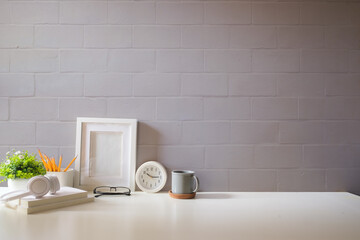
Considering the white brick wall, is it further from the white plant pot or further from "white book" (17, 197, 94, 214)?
"white book" (17, 197, 94, 214)

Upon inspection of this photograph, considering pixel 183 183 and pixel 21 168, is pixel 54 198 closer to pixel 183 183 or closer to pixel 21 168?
pixel 21 168

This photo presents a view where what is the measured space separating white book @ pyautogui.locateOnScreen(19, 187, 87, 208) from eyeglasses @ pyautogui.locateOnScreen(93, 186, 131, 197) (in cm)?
14

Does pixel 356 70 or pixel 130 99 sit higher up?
pixel 356 70

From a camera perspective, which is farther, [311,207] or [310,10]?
[310,10]

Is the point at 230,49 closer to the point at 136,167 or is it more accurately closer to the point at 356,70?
the point at 356,70

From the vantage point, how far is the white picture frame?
4.83 feet

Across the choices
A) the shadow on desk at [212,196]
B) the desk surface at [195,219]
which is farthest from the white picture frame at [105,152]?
the shadow on desk at [212,196]

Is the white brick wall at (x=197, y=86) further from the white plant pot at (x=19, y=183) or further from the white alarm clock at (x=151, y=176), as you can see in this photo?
the white plant pot at (x=19, y=183)

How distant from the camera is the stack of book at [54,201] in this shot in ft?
3.55

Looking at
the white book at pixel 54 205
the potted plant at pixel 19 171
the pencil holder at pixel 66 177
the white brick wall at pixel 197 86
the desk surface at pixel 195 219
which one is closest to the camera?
the desk surface at pixel 195 219

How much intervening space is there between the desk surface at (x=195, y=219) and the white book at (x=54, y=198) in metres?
0.04

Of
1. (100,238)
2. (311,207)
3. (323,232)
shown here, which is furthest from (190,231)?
(311,207)

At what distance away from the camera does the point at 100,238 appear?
860 millimetres

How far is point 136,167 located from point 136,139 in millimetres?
138
